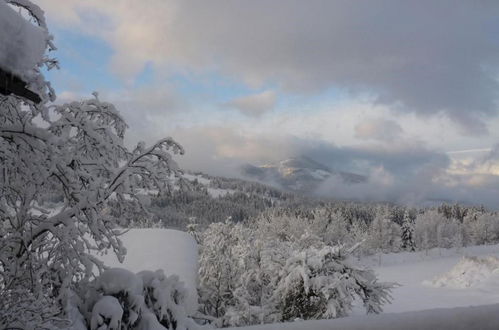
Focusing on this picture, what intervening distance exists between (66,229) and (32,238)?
39cm

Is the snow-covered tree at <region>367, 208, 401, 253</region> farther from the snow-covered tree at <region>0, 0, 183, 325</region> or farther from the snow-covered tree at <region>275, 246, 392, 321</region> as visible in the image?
the snow-covered tree at <region>0, 0, 183, 325</region>

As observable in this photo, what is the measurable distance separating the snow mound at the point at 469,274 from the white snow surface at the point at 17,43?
145 ft

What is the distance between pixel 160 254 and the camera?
1520 cm

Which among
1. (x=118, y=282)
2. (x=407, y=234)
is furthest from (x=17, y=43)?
(x=407, y=234)

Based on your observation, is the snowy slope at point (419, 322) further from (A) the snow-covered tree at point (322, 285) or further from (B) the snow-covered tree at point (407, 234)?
(B) the snow-covered tree at point (407, 234)

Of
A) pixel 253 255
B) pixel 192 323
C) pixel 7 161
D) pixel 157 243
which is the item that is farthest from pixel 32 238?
pixel 253 255

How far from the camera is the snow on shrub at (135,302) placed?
4719mm

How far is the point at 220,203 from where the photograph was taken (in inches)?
5935

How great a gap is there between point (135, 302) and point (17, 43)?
11.7 feet

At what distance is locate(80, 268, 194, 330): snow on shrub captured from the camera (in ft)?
15.5

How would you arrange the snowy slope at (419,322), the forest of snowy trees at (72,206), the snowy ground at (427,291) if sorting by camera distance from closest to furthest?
the snowy slope at (419,322), the forest of snowy trees at (72,206), the snowy ground at (427,291)

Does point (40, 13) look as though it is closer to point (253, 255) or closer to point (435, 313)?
point (435, 313)

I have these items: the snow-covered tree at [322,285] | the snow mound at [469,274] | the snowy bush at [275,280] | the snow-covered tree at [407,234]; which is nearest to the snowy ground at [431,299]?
the snow mound at [469,274]

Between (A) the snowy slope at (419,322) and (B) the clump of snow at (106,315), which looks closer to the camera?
(A) the snowy slope at (419,322)
